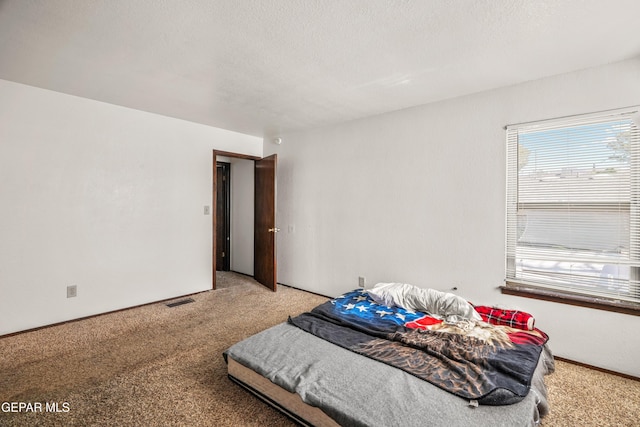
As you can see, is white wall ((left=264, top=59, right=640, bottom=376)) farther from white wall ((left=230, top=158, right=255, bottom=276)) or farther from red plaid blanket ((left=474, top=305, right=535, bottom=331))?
white wall ((left=230, top=158, right=255, bottom=276))

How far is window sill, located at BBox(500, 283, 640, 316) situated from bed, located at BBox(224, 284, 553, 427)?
9.3 inches

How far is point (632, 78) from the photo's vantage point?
227cm

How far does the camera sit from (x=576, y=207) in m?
2.48

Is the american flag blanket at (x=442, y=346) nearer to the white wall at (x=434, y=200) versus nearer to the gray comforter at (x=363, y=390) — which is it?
the gray comforter at (x=363, y=390)

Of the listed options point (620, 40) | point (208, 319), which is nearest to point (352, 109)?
point (620, 40)

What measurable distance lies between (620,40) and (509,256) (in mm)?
1786

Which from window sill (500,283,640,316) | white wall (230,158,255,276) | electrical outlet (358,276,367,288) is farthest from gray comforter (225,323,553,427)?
white wall (230,158,255,276)

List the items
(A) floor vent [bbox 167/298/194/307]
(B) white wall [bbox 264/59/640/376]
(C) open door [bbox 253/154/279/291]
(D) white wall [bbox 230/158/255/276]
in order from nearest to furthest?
(B) white wall [bbox 264/59/640/376] < (A) floor vent [bbox 167/298/194/307] < (C) open door [bbox 253/154/279/291] < (D) white wall [bbox 230/158/255/276]

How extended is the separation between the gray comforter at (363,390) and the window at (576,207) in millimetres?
781

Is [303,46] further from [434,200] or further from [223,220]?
[223,220]

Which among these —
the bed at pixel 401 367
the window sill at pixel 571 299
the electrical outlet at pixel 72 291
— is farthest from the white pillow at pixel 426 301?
the electrical outlet at pixel 72 291

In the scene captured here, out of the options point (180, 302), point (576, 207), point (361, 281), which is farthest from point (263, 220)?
point (576, 207)

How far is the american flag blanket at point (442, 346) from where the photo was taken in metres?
1.68

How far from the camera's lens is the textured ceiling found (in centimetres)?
175
